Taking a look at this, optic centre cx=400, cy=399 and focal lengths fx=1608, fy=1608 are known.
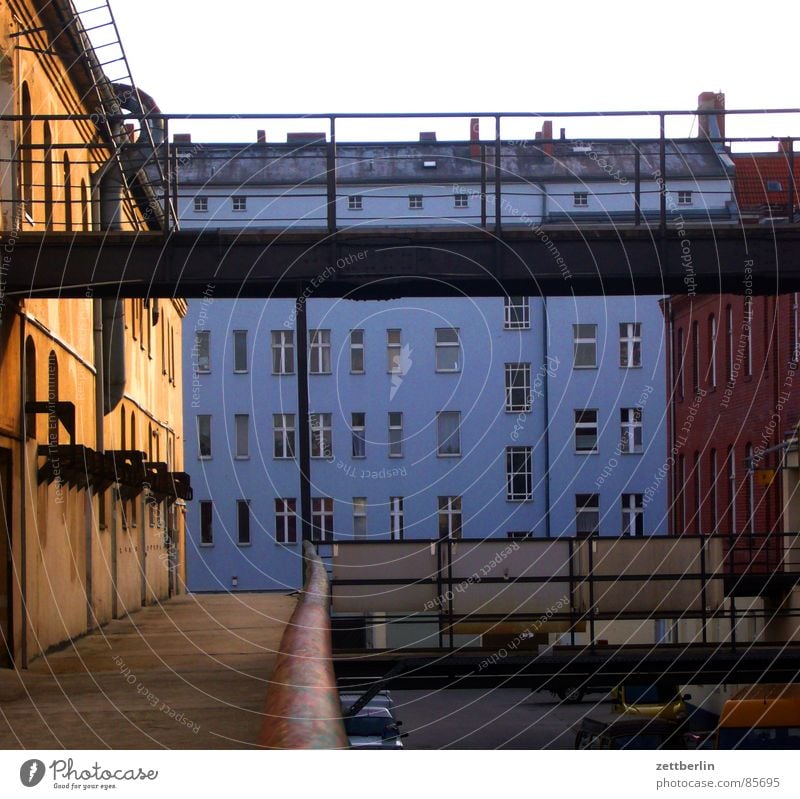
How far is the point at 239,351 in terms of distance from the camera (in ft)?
170

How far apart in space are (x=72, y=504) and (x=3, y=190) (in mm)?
6426

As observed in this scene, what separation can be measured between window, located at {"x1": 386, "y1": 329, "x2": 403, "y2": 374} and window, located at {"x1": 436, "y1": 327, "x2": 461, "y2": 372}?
176cm

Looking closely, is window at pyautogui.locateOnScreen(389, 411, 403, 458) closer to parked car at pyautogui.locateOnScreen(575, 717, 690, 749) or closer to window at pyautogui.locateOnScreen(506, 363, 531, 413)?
window at pyautogui.locateOnScreen(506, 363, 531, 413)

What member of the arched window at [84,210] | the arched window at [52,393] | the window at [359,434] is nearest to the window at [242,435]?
the window at [359,434]

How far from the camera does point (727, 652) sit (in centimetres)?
1864

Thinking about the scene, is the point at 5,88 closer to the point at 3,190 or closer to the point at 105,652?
the point at 3,190

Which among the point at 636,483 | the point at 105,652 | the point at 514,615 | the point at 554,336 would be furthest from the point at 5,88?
the point at 636,483

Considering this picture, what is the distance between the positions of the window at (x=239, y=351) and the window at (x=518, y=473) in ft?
30.2

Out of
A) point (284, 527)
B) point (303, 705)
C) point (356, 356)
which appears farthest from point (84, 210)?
point (356, 356)

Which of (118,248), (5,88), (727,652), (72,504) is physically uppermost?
(5,88)

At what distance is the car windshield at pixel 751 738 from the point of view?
662 inches

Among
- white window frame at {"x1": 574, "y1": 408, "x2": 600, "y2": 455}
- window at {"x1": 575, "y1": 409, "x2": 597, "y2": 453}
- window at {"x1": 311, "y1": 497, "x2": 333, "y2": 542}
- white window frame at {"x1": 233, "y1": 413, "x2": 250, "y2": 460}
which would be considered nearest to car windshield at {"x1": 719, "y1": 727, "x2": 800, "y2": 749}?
window at {"x1": 311, "y1": 497, "x2": 333, "y2": 542}

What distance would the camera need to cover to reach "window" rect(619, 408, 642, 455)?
171 ft

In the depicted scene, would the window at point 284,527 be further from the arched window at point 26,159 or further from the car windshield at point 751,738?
the arched window at point 26,159
